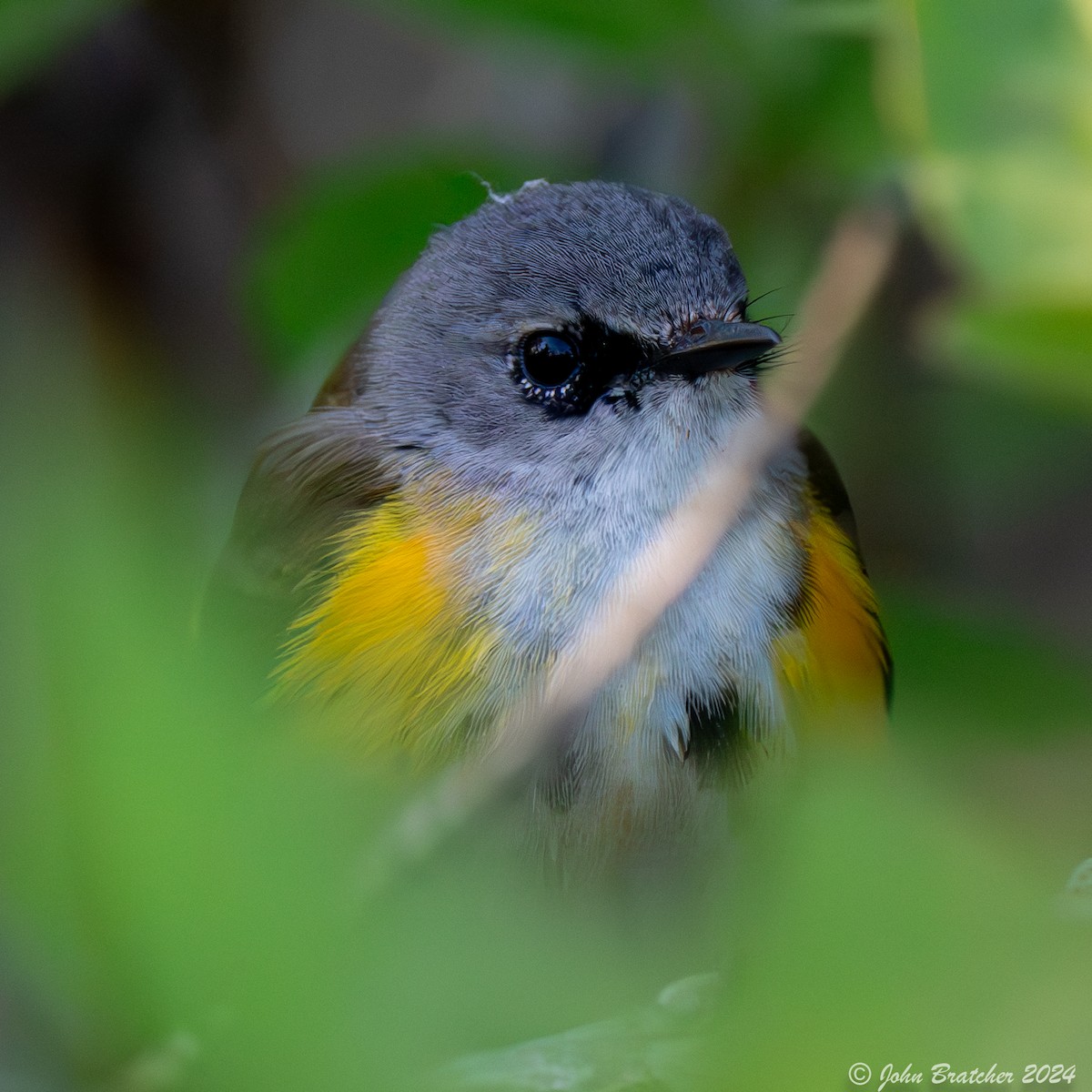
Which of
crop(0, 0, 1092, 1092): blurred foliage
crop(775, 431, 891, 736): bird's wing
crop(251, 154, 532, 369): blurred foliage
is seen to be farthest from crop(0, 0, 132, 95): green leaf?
crop(775, 431, 891, 736): bird's wing

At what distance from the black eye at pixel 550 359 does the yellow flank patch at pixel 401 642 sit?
0.24m

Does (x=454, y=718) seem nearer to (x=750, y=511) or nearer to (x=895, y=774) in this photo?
(x=750, y=511)

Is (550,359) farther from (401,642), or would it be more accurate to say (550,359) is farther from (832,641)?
(832,641)

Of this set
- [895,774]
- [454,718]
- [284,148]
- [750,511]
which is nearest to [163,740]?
[895,774]

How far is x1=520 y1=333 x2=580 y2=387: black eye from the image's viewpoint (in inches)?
80.9

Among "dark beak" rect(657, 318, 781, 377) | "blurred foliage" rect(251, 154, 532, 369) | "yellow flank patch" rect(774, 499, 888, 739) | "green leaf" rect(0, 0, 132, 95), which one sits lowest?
"yellow flank patch" rect(774, 499, 888, 739)

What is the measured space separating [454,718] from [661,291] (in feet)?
2.48

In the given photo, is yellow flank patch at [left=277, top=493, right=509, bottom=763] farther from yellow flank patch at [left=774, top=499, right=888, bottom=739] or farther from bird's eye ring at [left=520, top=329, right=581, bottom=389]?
yellow flank patch at [left=774, top=499, right=888, bottom=739]

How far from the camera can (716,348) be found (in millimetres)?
1964

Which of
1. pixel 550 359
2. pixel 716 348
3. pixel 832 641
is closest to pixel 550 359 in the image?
pixel 550 359

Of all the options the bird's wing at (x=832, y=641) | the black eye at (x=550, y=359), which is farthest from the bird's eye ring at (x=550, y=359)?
the bird's wing at (x=832, y=641)

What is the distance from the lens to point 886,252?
8.11ft

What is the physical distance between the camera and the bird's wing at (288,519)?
85.2 inches

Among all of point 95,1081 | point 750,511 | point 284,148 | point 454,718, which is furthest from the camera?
point 284,148
